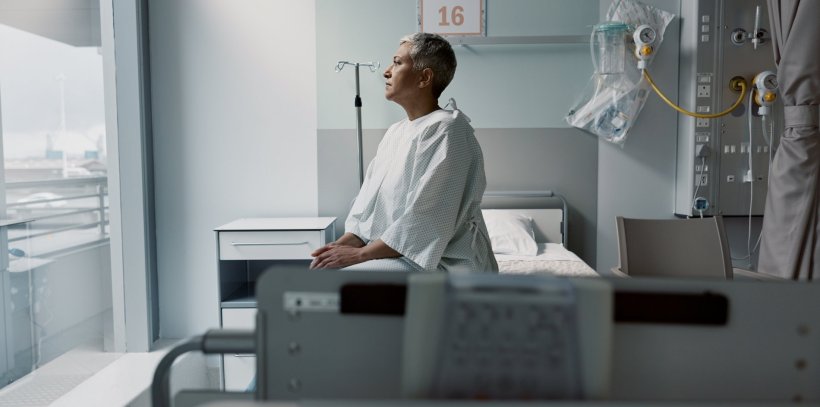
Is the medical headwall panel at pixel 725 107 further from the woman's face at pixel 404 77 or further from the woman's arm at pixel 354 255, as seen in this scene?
the woman's arm at pixel 354 255

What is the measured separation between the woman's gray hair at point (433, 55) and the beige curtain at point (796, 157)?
1.81m

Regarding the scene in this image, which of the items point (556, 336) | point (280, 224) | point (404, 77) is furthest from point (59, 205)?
point (556, 336)

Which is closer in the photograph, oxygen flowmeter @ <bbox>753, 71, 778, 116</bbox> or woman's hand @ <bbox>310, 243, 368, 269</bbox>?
woman's hand @ <bbox>310, 243, 368, 269</bbox>

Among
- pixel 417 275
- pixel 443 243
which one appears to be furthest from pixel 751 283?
pixel 443 243

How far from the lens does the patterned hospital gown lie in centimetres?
202

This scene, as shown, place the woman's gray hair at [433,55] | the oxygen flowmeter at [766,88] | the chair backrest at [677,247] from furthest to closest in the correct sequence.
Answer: the oxygen flowmeter at [766,88] < the chair backrest at [677,247] < the woman's gray hair at [433,55]

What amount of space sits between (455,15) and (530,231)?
4.67 ft

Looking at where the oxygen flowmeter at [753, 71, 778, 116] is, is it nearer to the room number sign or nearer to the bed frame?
the bed frame

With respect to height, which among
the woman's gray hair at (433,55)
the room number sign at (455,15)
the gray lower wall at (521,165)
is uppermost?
the room number sign at (455,15)

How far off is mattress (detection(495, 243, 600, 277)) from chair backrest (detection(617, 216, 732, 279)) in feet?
0.80

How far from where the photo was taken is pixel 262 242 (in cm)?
331

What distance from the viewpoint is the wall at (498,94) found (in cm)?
378

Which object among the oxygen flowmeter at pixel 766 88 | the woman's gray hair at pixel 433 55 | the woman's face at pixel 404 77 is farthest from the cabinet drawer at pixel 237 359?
the oxygen flowmeter at pixel 766 88

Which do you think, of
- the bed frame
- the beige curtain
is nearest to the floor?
the bed frame
